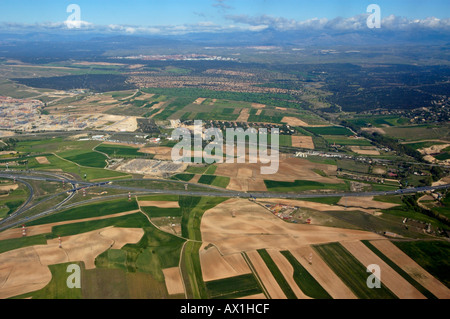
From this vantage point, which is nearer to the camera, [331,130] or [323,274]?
[323,274]

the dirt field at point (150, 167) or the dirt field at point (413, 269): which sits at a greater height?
the dirt field at point (150, 167)

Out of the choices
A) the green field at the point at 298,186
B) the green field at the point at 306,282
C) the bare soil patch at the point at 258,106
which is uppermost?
the bare soil patch at the point at 258,106

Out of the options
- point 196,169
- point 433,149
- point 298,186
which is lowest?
point 298,186

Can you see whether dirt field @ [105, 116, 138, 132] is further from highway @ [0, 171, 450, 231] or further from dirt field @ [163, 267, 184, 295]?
dirt field @ [163, 267, 184, 295]

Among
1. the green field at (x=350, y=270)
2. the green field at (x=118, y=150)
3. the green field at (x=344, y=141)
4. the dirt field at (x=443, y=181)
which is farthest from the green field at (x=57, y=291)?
A: the green field at (x=344, y=141)

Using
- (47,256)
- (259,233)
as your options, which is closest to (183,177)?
(259,233)

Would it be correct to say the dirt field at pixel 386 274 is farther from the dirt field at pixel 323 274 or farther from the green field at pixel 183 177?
the green field at pixel 183 177

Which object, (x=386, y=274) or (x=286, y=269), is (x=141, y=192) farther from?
(x=386, y=274)
